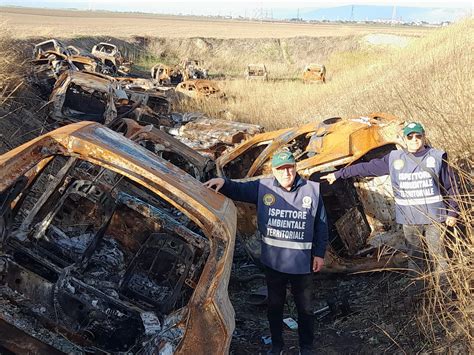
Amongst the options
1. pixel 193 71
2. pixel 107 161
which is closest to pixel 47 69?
pixel 193 71

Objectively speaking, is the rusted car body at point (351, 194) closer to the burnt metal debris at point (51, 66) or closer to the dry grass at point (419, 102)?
the dry grass at point (419, 102)

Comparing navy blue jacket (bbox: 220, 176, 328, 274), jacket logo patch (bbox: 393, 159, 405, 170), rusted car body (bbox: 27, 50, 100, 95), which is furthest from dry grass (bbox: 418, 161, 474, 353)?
rusted car body (bbox: 27, 50, 100, 95)

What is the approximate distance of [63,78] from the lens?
1014 centimetres

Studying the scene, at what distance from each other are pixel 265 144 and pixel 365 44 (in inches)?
1524

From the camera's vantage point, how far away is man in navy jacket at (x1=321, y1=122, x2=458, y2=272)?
13.6 feet

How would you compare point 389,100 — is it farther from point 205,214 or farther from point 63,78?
point 205,214

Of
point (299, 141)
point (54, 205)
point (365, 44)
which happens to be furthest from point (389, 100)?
point (365, 44)

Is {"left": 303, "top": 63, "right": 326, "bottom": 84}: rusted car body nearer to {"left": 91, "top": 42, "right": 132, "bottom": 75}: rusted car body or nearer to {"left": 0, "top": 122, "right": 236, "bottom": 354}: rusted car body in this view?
{"left": 91, "top": 42, "right": 132, "bottom": 75}: rusted car body

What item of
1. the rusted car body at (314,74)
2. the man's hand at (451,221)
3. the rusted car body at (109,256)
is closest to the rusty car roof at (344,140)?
the man's hand at (451,221)

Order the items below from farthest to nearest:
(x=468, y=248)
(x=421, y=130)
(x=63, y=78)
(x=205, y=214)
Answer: (x=63, y=78) → (x=421, y=130) → (x=468, y=248) → (x=205, y=214)

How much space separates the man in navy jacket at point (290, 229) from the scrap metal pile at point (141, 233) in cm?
30

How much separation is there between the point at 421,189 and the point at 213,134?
16.6ft

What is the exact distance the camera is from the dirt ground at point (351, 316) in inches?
164

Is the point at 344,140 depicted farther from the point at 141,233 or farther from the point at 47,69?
the point at 47,69
